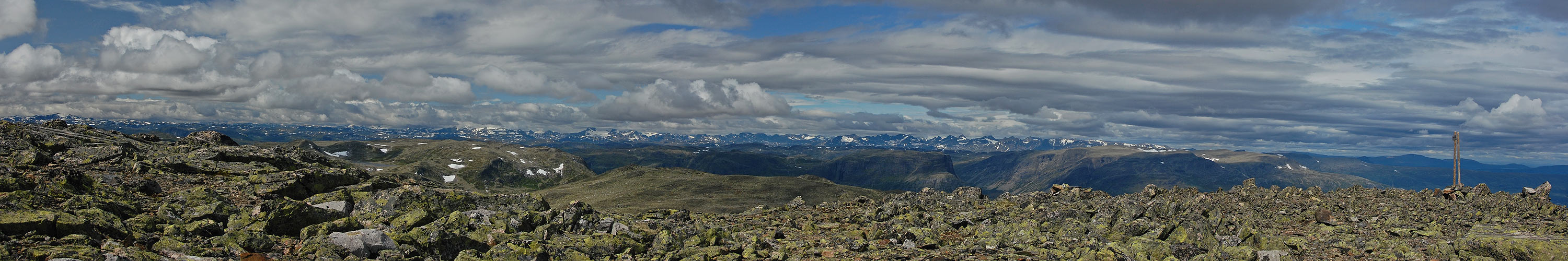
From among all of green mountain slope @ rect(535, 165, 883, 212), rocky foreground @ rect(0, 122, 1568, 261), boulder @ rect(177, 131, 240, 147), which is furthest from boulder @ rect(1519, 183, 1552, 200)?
green mountain slope @ rect(535, 165, 883, 212)

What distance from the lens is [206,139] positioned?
49.8 meters

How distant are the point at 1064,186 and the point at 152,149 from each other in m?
58.5

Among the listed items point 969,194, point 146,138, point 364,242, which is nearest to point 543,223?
point 364,242

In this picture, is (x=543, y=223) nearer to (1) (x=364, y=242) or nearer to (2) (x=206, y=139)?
(1) (x=364, y=242)

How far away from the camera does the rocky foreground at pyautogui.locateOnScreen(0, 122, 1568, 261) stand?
20172 mm

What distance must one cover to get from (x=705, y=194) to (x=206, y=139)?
4410 inches

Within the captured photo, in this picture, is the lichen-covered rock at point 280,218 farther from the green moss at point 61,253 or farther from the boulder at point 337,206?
the green moss at point 61,253

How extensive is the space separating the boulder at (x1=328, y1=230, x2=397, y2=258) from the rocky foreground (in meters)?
0.06

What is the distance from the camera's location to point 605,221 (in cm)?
3203

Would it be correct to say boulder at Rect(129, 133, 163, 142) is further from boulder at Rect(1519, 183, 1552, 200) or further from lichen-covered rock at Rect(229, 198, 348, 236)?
boulder at Rect(1519, 183, 1552, 200)

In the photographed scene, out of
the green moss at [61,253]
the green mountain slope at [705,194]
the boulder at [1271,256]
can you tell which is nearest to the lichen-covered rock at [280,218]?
the green moss at [61,253]

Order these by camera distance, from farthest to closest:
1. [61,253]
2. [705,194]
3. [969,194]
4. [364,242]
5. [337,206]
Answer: [705,194]
[969,194]
[337,206]
[364,242]
[61,253]

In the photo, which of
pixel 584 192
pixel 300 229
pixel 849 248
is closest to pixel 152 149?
pixel 300 229

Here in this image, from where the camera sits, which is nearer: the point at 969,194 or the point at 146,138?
the point at 146,138
